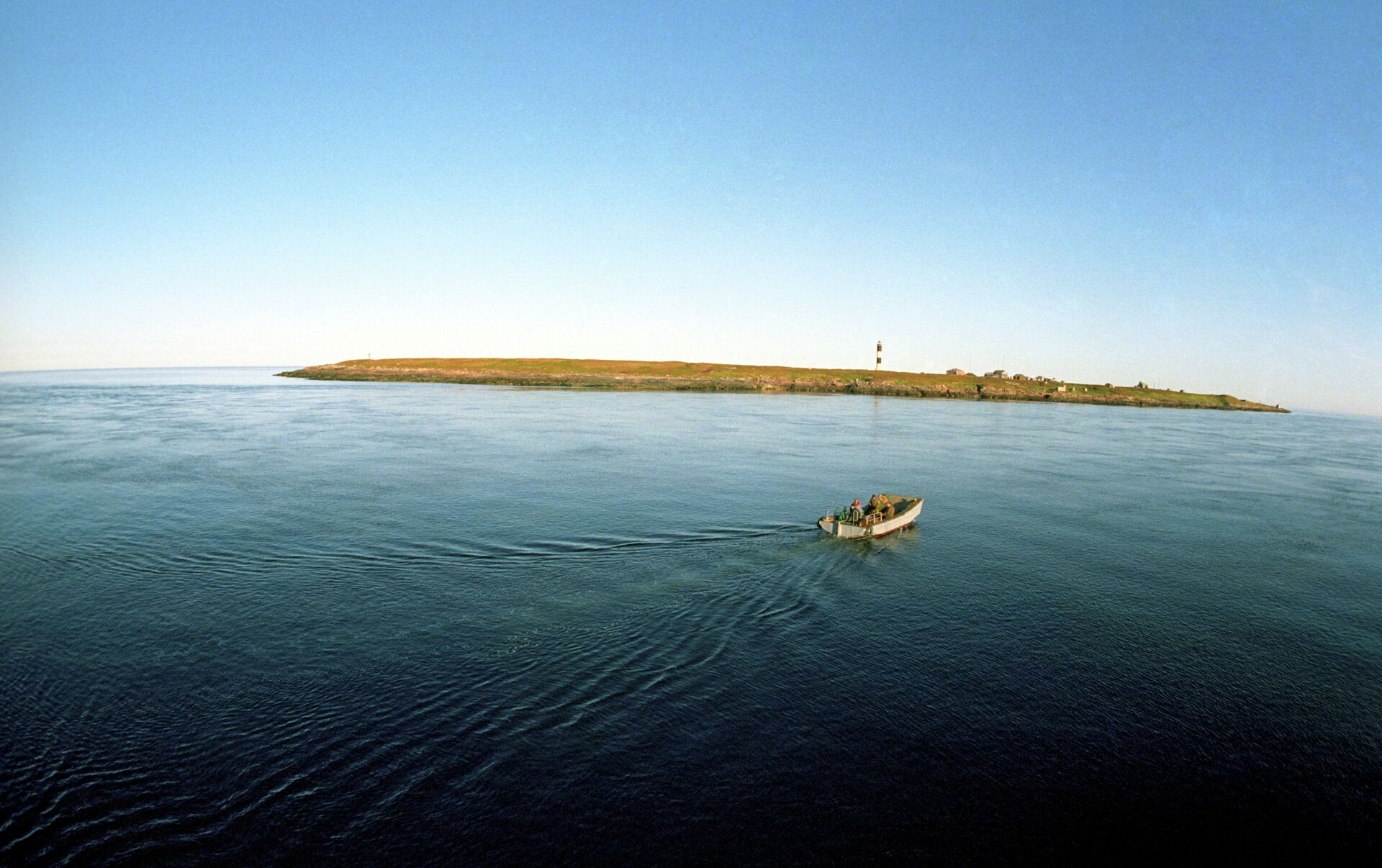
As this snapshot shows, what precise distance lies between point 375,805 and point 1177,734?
23.2m

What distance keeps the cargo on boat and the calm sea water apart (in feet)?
3.05

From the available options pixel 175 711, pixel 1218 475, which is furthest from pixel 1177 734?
pixel 1218 475

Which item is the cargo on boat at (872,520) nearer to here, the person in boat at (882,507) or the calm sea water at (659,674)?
the person in boat at (882,507)

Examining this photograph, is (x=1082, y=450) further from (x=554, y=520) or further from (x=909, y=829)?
(x=909, y=829)

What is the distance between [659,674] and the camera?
22234 millimetres

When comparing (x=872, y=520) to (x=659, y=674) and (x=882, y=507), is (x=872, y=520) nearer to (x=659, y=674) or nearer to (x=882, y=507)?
(x=882, y=507)

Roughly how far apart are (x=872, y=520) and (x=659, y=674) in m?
21.6

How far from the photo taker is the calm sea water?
15641 mm

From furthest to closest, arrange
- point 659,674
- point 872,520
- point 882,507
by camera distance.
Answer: point 882,507 < point 872,520 < point 659,674

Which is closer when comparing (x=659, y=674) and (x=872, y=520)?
(x=659, y=674)

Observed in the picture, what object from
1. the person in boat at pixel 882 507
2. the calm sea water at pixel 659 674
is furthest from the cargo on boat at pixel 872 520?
the calm sea water at pixel 659 674

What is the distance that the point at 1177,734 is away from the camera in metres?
20.1

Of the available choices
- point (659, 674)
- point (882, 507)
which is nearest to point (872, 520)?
point (882, 507)

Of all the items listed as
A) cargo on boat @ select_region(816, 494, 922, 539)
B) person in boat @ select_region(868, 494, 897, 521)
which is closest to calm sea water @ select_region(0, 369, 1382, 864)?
cargo on boat @ select_region(816, 494, 922, 539)
